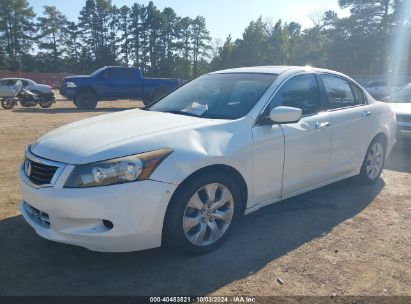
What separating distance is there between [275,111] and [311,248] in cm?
131

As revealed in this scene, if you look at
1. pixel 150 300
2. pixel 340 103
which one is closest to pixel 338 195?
pixel 340 103

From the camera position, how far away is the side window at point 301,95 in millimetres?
4195

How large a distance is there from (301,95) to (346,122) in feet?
2.59

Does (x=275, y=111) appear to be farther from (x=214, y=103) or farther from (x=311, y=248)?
(x=311, y=248)

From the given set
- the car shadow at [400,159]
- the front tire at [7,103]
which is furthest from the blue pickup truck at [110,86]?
the car shadow at [400,159]

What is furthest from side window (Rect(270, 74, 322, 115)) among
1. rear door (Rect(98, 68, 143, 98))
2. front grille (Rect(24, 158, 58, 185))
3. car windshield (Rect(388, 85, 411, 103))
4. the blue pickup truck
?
rear door (Rect(98, 68, 143, 98))

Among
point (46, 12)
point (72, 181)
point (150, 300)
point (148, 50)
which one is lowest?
point (150, 300)

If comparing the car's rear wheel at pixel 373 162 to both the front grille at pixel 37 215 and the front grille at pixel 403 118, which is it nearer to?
the front grille at pixel 403 118

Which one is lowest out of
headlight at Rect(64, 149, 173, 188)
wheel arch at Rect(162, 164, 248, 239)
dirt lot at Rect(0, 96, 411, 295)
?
dirt lot at Rect(0, 96, 411, 295)

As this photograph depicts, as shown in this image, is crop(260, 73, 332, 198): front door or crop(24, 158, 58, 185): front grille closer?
crop(24, 158, 58, 185): front grille

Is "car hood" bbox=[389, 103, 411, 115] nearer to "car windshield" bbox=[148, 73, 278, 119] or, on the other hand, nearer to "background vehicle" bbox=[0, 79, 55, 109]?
"car windshield" bbox=[148, 73, 278, 119]

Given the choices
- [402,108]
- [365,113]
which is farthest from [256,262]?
[402,108]

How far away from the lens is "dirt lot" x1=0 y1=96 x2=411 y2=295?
3.03 m

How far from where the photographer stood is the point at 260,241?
382 cm
